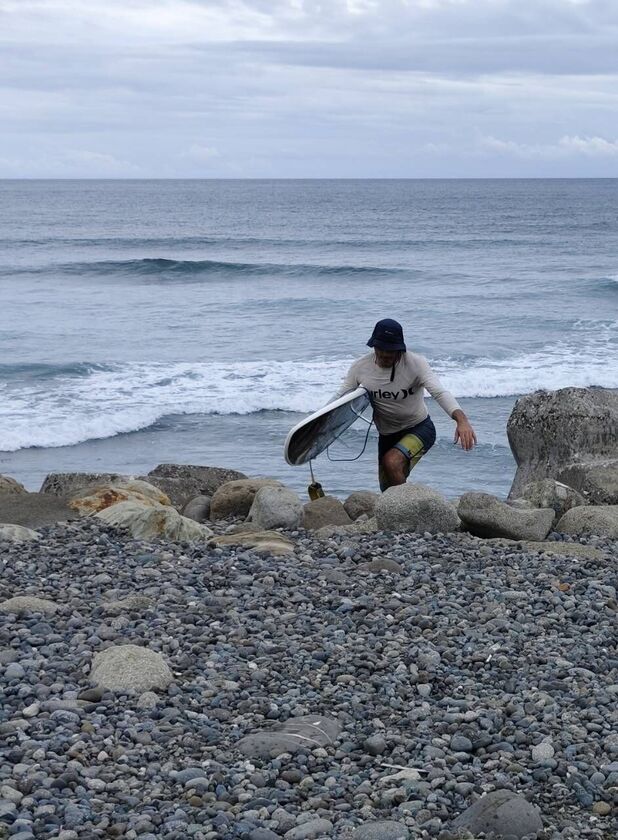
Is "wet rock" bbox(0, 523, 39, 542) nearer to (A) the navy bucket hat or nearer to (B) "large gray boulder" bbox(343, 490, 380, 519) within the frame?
(B) "large gray boulder" bbox(343, 490, 380, 519)

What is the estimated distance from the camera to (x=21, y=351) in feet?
76.4

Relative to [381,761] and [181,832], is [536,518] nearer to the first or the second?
[381,761]

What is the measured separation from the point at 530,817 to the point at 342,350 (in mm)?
20115

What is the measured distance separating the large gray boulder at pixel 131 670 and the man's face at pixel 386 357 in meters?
3.63

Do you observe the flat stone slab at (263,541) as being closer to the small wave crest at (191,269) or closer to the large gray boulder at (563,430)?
the large gray boulder at (563,430)

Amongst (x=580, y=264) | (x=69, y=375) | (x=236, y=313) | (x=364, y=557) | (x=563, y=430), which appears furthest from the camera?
(x=580, y=264)

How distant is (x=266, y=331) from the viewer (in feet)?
88.6

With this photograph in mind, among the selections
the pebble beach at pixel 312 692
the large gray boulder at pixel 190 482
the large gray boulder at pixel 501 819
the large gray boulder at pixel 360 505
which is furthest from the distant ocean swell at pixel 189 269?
the large gray boulder at pixel 501 819

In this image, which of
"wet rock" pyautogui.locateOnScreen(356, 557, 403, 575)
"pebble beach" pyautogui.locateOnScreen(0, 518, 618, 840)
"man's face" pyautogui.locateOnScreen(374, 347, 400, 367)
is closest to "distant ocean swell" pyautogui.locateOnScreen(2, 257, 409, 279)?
"man's face" pyautogui.locateOnScreen(374, 347, 400, 367)

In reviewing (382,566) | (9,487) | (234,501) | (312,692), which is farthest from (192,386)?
(312,692)

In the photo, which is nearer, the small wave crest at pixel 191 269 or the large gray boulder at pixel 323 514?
the large gray boulder at pixel 323 514

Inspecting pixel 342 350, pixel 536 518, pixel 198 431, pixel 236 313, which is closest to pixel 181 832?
pixel 536 518

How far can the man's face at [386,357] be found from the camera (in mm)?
8438

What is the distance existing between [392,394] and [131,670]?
3.95m
